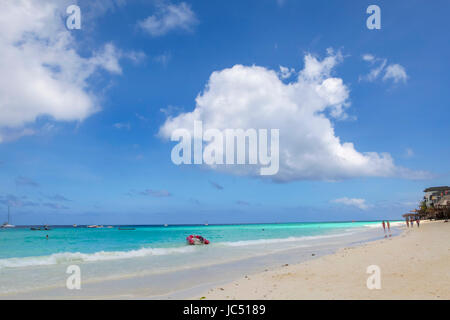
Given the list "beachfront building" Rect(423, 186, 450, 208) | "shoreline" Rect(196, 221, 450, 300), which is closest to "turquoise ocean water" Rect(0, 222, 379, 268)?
"shoreline" Rect(196, 221, 450, 300)

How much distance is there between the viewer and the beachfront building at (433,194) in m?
80.2

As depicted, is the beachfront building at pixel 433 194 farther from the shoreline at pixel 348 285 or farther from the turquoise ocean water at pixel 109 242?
the shoreline at pixel 348 285

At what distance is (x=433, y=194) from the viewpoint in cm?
8394

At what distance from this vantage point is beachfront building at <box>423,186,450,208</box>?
80.2 m

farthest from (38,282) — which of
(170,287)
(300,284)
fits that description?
(300,284)

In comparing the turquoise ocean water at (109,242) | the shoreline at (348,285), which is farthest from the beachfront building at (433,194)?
the shoreline at (348,285)

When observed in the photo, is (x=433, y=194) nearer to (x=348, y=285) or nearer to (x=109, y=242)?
(x=109, y=242)

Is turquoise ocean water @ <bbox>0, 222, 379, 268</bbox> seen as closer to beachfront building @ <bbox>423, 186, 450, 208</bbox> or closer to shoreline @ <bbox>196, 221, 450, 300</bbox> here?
shoreline @ <bbox>196, 221, 450, 300</bbox>

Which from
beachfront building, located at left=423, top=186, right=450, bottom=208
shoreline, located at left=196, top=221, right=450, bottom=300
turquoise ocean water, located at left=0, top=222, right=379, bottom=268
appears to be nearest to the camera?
shoreline, located at left=196, top=221, right=450, bottom=300

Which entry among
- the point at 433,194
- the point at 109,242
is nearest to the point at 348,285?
the point at 109,242

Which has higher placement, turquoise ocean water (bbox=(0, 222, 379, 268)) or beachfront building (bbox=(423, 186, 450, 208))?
beachfront building (bbox=(423, 186, 450, 208))

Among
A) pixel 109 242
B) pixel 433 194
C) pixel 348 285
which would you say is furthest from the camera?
pixel 433 194
